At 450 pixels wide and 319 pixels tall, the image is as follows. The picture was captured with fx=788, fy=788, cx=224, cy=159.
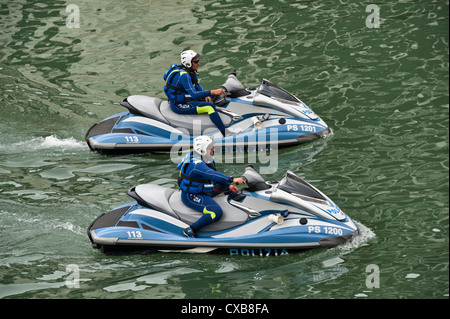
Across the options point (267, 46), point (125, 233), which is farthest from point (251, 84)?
point (125, 233)

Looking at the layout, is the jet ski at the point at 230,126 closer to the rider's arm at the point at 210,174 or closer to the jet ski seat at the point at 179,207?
the jet ski seat at the point at 179,207

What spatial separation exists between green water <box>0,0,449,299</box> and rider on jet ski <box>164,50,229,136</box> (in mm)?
1313

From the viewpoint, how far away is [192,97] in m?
18.0

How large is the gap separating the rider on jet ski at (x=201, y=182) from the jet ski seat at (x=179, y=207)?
11 cm

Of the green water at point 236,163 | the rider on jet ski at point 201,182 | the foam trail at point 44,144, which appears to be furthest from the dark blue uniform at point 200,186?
the foam trail at point 44,144

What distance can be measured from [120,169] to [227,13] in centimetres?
1093

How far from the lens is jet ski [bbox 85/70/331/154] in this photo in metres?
18.0

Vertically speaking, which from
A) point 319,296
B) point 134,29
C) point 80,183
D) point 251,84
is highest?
point 134,29

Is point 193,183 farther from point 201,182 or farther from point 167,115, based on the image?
point 167,115

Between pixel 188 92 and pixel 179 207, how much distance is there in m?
4.69

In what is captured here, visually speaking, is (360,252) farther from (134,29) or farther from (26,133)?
(134,29)

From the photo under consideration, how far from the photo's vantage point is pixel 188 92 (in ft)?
59.1

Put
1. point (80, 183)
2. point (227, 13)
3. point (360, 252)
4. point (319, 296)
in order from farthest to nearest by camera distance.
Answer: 1. point (227, 13)
2. point (80, 183)
3. point (360, 252)
4. point (319, 296)

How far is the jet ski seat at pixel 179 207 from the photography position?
1366 cm
